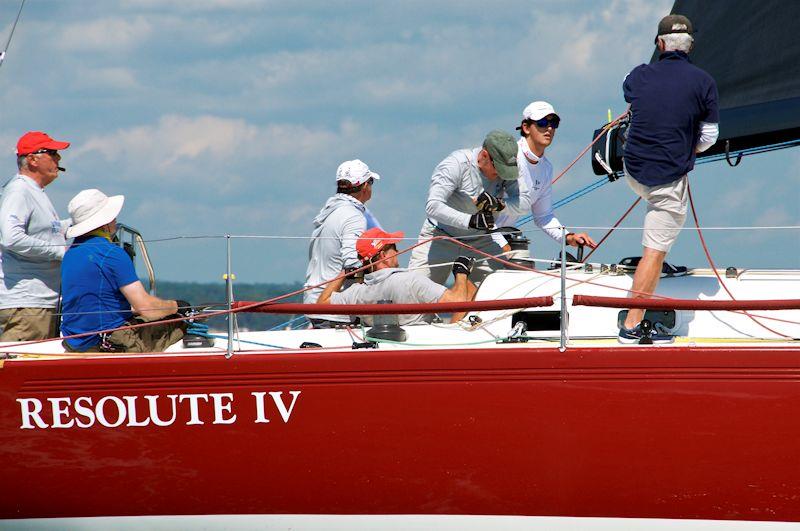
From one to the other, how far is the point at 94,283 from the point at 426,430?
64.0 inches

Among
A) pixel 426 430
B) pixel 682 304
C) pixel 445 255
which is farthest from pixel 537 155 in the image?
pixel 426 430

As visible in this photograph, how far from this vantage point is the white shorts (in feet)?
17.7

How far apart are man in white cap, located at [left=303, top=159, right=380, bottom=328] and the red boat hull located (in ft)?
3.25

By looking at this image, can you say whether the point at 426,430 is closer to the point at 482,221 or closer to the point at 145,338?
the point at 482,221

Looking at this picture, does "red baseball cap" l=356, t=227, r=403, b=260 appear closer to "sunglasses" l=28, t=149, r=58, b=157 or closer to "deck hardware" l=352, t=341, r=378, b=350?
"deck hardware" l=352, t=341, r=378, b=350

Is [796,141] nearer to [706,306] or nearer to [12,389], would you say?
[706,306]

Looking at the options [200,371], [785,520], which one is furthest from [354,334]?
[785,520]

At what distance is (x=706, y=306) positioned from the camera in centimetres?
498

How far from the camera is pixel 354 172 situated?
6.54 metres

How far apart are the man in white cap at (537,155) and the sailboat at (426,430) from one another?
1230 mm

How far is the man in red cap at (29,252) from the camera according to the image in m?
5.86

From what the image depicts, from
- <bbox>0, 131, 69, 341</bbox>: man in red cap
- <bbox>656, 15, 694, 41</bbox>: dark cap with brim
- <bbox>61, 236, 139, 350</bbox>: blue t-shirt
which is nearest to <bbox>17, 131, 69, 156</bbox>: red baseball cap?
<bbox>0, 131, 69, 341</bbox>: man in red cap

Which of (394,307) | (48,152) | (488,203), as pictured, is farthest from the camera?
(48,152)

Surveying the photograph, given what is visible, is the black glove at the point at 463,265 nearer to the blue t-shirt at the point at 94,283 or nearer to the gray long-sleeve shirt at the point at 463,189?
the gray long-sleeve shirt at the point at 463,189
